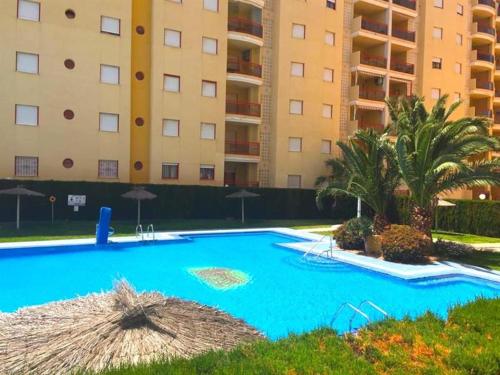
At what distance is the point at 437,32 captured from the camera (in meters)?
40.3

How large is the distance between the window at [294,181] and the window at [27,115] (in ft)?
58.3

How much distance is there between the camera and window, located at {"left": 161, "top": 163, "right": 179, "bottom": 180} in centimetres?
2995

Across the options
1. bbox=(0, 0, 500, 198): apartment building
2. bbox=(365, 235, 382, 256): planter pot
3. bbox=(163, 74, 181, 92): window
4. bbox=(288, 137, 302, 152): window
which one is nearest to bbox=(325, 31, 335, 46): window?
bbox=(0, 0, 500, 198): apartment building

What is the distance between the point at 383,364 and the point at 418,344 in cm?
92

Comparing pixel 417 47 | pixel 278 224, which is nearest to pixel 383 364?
pixel 278 224

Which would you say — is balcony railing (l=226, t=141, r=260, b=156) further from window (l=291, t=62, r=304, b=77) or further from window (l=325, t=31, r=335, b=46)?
window (l=325, t=31, r=335, b=46)

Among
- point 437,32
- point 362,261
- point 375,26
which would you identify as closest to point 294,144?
point 375,26

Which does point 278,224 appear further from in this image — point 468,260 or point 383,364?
point 383,364

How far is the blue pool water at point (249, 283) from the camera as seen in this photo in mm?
10664

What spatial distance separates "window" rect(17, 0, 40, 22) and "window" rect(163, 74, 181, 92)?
26.7 ft

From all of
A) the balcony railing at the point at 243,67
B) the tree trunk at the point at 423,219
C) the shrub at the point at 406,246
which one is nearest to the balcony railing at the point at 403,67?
the balcony railing at the point at 243,67

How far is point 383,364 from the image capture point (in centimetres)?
537

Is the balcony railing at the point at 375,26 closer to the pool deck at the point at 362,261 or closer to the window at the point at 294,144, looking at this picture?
the window at the point at 294,144

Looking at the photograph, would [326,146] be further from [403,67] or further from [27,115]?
[27,115]
